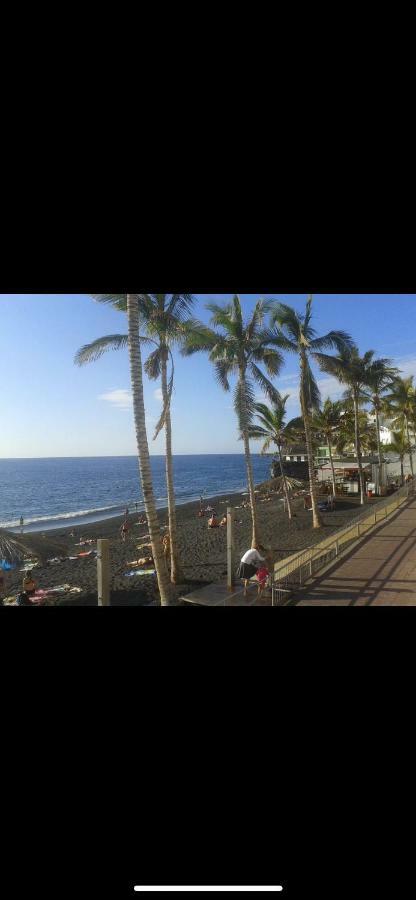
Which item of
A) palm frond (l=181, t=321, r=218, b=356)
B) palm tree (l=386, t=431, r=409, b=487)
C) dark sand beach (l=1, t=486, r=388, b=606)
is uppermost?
palm frond (l=181, t=321, r=218, b=356)

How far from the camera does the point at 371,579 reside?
466 centimetres

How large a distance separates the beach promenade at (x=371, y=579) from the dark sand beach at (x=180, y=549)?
65 cm

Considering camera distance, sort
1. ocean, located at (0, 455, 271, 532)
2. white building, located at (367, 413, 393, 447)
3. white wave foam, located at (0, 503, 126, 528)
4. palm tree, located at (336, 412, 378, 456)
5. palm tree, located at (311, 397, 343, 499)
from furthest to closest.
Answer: white building, located at (367, 413, 393, 447), ocean, located at (0, 455, 271, 532), white wave foam, located at (0, 503, 126, 528), palm tree, located at (336, 412, 378, 456), palm tree, located at (311, 397, 343, 499)

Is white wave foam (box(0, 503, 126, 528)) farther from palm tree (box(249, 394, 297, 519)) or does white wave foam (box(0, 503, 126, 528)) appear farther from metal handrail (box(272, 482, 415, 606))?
metal handrail (box(272, 482, 415, 606))

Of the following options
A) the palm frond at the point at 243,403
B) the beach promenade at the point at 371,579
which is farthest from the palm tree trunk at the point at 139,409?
the palm frond at the point at 243,403

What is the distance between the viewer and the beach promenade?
13.4 ft

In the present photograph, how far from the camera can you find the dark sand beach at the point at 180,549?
7.19 meters

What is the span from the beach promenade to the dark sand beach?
2.13 feet

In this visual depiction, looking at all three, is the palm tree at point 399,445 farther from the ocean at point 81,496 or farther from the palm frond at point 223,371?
the palm frond at point 223,371

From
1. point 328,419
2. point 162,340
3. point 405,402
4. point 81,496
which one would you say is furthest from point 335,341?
point 81,496

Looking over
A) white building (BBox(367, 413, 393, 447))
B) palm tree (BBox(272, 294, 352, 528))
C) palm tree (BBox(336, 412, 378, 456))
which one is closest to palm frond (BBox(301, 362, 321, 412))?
palm tree (BBox(272, 294, 352, 528))

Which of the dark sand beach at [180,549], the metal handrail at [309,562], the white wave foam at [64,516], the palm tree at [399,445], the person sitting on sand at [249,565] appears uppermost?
the palm tree at [399,445]

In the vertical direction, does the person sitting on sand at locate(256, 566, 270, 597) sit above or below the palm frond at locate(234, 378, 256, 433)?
below
